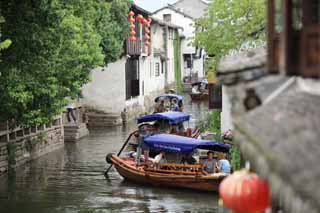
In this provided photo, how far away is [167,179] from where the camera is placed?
22.0 metres

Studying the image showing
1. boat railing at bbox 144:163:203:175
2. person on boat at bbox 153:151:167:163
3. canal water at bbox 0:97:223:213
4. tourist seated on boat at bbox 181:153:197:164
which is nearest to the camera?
canal water at bbox 0:97:223:213

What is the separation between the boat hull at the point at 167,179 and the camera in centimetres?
2120

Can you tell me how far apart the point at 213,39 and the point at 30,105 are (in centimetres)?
Result: 1104

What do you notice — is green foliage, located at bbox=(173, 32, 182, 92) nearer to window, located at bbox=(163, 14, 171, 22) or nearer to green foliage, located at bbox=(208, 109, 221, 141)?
window, located at bbox=(163, 14, 171, 22)

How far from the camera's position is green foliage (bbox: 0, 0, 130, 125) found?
20.1 meters

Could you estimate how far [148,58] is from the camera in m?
52.8

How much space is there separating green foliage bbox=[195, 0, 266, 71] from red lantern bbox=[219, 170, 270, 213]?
69.4 feet

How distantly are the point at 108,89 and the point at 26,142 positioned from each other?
14.8 meters

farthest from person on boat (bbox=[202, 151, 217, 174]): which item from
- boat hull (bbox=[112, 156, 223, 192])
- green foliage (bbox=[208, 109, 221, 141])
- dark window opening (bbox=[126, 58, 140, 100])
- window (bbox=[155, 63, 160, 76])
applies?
window (bbox=[155, 63, 160, 76])

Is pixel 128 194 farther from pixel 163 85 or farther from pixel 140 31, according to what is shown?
pixel 163 85

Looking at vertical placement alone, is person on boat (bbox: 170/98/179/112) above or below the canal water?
above

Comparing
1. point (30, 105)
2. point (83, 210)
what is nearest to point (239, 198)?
point (83, 210)

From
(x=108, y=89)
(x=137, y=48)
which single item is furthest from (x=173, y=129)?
(x=137, y=48)

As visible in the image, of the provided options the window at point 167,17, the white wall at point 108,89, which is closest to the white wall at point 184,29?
the window at point 167,17
